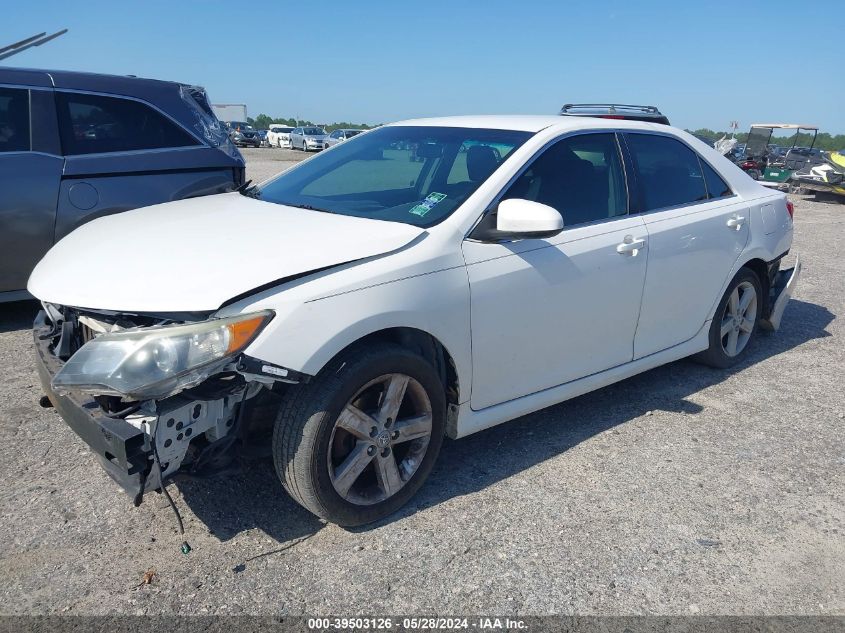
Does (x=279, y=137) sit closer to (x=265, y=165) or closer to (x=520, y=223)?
(x=265, y=165)

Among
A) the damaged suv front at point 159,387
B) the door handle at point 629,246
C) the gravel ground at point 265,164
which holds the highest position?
the door handle at point 629,246

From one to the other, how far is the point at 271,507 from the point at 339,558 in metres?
0.48

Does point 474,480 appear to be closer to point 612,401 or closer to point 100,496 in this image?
point 612,401

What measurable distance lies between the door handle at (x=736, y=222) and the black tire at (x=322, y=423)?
2683 mm

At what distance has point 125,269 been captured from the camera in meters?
2.70

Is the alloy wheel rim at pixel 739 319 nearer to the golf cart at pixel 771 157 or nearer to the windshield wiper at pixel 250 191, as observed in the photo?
the windshield wiper at pixel 250 191

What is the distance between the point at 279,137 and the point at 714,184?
4508 cm

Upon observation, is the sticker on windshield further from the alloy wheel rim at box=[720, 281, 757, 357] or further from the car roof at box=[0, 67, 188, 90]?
the car roof at box=[0, 67, 188, 90]

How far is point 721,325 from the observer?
15.6ft

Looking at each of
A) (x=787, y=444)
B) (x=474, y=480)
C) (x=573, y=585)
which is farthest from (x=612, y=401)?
(x=573, y=585)

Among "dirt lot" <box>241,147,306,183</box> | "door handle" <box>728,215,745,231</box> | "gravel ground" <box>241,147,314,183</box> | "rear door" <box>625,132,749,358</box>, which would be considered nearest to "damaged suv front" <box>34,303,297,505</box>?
"rear door" <box>625,132,749,358</box>

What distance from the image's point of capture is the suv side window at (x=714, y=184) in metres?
4.53

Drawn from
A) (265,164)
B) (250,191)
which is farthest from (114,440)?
(265,164)

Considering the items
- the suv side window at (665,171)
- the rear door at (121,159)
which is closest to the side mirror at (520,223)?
the suv side window at (665,171)
